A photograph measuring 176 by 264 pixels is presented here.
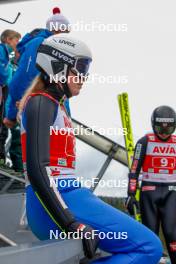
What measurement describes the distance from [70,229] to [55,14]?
2.87 m

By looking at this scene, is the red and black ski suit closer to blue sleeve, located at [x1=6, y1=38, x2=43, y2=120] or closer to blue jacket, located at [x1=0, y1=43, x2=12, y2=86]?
blue jacket, located at [x1=0, y1=43, x2=12, y2=86]

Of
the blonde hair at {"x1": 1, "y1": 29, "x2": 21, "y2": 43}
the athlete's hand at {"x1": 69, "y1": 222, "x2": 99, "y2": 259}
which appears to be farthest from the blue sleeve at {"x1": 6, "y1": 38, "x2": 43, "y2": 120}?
the athlete's hand at {"x1": 69, "y1": 222, "x2": 99, "y2": 259}

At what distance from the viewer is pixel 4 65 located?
5863mm

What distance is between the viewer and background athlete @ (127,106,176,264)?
20.9 feet

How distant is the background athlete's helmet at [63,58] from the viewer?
9.41ft

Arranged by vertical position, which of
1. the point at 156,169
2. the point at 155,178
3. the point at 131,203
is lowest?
the point at 131,203

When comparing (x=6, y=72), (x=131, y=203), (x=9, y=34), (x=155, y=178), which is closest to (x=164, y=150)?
(x=155, y=178)

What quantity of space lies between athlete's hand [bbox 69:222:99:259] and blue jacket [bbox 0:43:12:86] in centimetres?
361

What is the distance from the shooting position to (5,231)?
5.41 meters

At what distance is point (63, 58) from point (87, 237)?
0.96 metres

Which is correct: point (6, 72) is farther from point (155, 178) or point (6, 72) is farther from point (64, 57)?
point (64, 57)

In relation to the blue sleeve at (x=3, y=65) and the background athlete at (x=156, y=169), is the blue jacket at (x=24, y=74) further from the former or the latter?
the background athlete at (x=156, y=169)

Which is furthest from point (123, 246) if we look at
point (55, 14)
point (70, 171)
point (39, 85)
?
point (55, 14)

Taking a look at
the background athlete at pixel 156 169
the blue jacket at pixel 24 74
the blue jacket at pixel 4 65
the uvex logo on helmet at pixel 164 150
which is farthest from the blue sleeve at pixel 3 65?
the uvex logo on helmet at pixel 164 150
